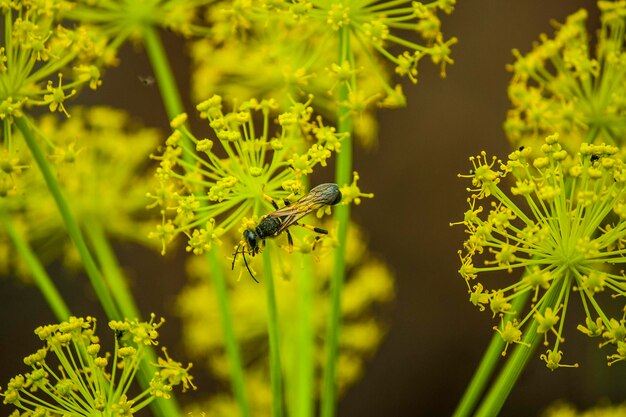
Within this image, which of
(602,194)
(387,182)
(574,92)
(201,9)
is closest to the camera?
(602,194)

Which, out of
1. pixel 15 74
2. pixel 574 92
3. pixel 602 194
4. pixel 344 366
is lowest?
pixel 344 366

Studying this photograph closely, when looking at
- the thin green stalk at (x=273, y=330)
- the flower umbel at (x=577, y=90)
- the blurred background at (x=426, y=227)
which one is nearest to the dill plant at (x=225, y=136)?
the thin green stalk at (x=273, y=330)

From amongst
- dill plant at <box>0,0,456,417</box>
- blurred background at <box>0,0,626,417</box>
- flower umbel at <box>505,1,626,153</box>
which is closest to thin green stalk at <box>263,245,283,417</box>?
dill plant at <box>0,0,456,417</box>

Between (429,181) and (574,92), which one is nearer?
(574,92)

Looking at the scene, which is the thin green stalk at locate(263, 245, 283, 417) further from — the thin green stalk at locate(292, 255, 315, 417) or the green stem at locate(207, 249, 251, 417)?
the thin green stalk at locate(292, 255, 315, 417)

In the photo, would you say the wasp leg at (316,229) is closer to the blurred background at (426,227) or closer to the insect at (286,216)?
the insect at (286,216)

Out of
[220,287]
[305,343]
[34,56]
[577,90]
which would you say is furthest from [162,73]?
[577,90]

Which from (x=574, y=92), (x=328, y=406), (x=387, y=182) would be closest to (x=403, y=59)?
(x=574, y=92)

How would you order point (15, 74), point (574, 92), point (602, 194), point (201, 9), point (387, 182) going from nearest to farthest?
point (602, 194) < point (15, 74) < point (574, 92) < point (201, 9) < point (387, 182)

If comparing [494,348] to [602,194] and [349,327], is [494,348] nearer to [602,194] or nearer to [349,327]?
[602,194]
